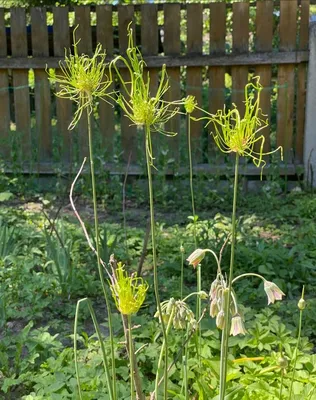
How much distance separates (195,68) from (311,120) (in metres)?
1.18

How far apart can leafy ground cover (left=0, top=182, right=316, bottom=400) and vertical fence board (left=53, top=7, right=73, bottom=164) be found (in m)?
0.82

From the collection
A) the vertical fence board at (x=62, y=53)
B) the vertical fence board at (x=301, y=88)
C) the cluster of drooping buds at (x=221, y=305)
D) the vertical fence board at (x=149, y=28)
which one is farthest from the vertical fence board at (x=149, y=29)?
the cluster of drooping buds at (x=221, y=305)

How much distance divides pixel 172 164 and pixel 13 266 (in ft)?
9.12

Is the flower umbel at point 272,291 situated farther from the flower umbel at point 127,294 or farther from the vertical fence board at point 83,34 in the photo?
the vertical fence board at point 83,34

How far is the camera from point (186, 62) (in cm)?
630

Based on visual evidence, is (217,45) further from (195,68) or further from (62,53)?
(62,53)

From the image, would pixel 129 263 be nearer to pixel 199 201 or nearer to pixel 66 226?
pixel 66 226

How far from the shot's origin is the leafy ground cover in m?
2.52

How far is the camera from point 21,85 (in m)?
6.61

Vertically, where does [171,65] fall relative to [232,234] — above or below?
above

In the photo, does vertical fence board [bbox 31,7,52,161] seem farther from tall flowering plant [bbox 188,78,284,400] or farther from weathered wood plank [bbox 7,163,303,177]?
tall flowering plant [bbox 188,78,284,400]

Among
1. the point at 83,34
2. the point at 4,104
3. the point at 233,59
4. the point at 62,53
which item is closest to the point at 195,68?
the point at 233,59

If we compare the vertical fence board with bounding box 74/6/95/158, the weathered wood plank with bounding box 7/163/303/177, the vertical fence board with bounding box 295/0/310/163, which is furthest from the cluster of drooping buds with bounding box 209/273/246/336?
the vertical fence board with bounding box 74/6/95/158

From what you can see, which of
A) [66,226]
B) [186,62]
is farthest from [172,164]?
[66,226]
